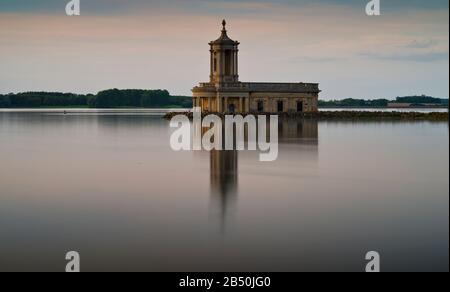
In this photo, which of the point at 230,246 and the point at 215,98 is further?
the point at 215,98

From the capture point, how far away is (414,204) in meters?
17.1

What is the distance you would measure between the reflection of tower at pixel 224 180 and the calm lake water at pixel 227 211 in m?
0.05

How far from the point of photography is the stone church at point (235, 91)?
197ft

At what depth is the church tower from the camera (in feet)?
197

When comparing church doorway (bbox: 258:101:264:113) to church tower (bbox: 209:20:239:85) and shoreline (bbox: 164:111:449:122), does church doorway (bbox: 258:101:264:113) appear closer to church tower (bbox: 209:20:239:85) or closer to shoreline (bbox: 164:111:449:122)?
shoreline (bbox: 164:111:449:122)

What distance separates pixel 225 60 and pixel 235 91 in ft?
8.92

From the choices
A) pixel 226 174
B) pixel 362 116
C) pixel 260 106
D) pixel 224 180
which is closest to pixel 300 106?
pixel 260 106

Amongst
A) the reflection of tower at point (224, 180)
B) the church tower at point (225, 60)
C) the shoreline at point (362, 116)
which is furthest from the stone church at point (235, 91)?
the reflection of tower at point (224, 180)

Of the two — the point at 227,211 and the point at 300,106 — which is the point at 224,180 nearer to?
the point at 227,211

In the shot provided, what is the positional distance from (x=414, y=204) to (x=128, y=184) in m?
7.87

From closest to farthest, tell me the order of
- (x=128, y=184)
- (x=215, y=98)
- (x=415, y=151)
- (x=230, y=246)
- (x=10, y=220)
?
1. (x=230, y=246)
2. (x=10, y=220)
3. (x=128, y=184)
4. (x=415, y=151)
5. (x=215, y=98)
